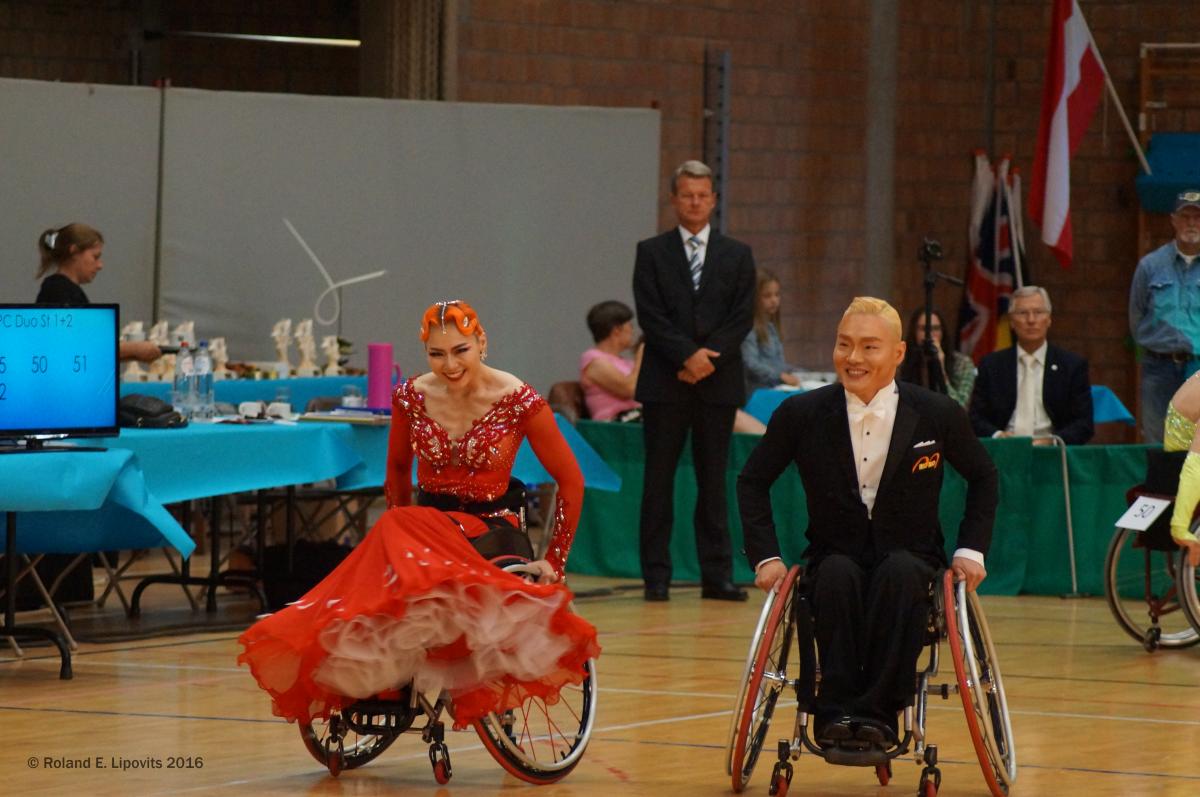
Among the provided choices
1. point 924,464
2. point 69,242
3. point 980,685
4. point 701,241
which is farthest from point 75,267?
point 980,685

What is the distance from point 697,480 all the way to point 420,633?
4094 mm

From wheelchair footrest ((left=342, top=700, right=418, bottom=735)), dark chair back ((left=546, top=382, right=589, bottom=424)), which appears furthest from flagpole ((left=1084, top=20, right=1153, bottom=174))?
wheelchair footrest ((left=342, top=700, right=418, bottom=735))

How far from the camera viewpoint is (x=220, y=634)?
7.52 meters

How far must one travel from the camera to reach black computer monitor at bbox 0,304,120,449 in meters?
6.53

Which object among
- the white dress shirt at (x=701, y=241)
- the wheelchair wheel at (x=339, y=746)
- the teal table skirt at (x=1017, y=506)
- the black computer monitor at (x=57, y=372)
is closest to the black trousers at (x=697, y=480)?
the teal table skirt at (x=1017, y=506)

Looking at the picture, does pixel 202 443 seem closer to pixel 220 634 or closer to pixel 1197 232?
pixel 220 634

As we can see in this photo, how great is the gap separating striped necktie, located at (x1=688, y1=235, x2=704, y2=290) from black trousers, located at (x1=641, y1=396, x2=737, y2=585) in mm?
460

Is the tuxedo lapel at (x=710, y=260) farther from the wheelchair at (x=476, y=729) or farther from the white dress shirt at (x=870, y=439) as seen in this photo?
the white dress shirt at (x=870, y=439)

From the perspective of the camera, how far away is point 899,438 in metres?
→ 4.77

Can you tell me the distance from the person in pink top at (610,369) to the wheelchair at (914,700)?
4729mm

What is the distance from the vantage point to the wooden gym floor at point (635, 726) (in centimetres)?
488

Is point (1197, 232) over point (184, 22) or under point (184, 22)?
under

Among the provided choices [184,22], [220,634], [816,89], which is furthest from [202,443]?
[184,22]

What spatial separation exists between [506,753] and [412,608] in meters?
0.44
